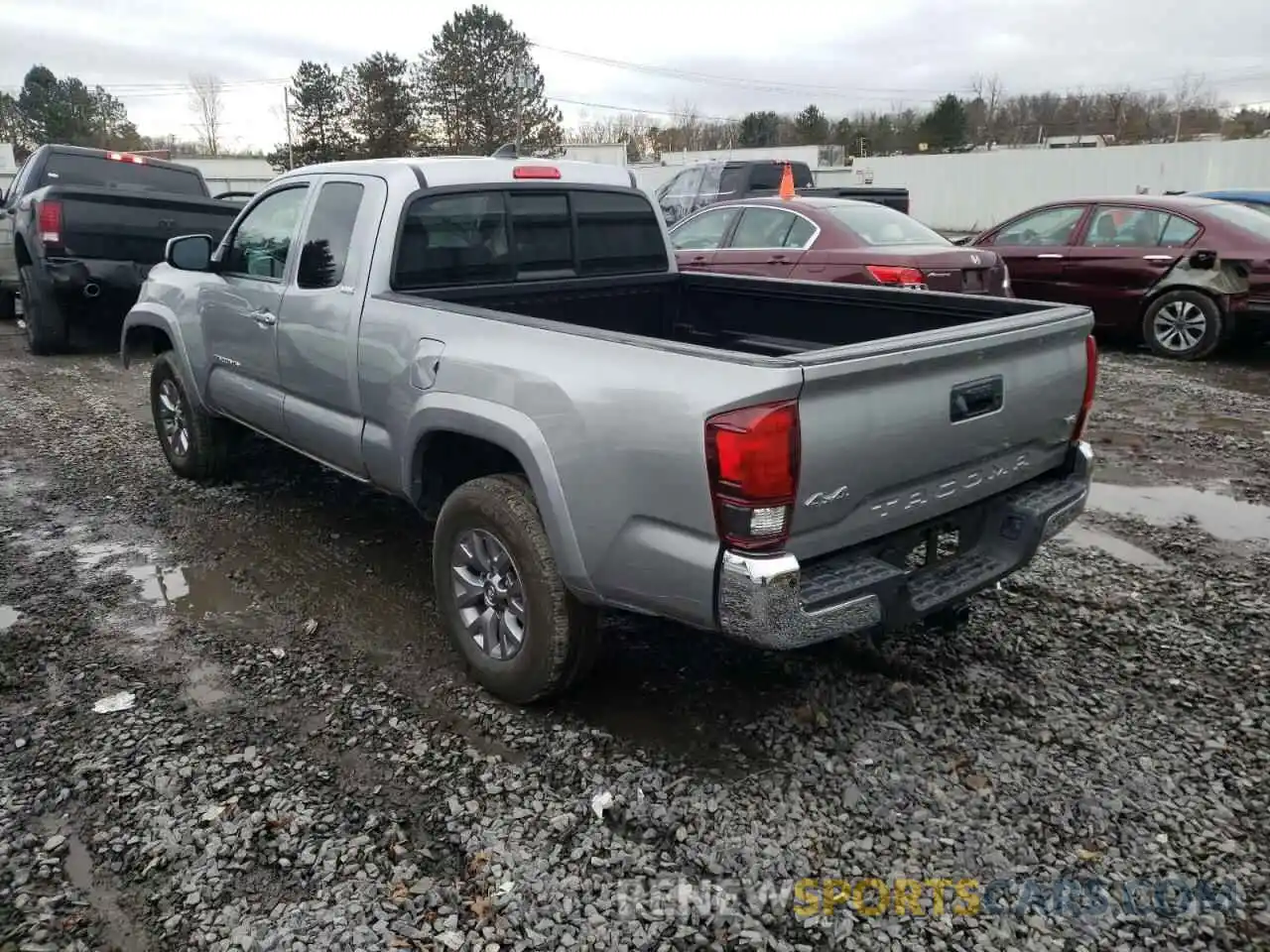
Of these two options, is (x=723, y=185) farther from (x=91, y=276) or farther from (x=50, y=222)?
(x=50, y=222)

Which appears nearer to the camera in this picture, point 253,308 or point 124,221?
point 253,308

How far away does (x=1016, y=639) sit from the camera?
4.08 m

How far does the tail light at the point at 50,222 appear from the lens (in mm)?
A: 9398

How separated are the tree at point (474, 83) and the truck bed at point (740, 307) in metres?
50.0

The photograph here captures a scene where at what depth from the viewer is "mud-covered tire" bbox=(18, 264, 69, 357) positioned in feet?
32.8

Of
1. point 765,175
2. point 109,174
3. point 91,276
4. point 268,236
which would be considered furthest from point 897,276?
point 109,174

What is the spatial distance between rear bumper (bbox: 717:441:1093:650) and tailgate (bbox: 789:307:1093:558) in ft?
0.29

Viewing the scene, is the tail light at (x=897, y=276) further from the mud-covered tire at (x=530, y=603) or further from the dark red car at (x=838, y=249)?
the mud-covered tire at (x=530, y=603)

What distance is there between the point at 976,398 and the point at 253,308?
3.48 m

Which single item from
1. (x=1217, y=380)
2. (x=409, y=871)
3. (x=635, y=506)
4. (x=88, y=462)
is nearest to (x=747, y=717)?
(x=635, y=506)

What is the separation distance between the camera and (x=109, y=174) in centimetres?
1152

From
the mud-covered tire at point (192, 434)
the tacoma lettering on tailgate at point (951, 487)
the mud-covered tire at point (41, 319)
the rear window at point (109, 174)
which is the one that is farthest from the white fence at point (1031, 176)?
the tacoma lettering on tailgate at point (951, 487)

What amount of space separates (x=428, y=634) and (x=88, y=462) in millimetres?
3802

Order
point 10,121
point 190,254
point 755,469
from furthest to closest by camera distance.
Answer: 1. point 10,121
2. point 190,254
3. point 755,469
